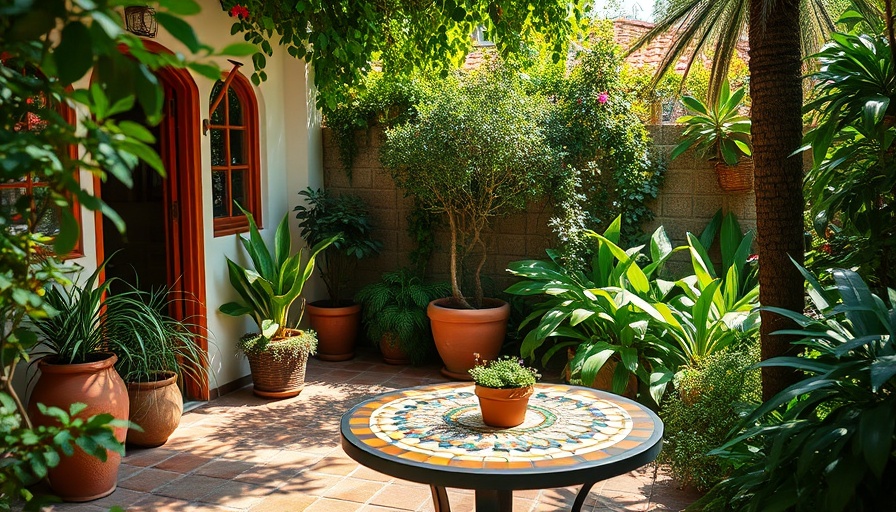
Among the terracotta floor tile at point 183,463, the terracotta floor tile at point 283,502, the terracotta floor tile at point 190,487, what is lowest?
the terracotta floor tile at point 283,502

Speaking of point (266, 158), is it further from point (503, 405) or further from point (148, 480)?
point (503, 405)

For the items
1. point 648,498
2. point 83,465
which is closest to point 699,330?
point 648,498

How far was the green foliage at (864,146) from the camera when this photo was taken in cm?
316

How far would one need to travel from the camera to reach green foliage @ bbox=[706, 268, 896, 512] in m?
2.06

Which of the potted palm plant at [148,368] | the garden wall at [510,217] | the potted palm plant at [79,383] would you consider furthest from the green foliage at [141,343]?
the garden wall at [510,217]

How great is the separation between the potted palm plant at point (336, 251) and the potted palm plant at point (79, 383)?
252cm

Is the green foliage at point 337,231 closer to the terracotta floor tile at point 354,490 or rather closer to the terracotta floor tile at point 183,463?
the terracotta floor tile at point 183,463

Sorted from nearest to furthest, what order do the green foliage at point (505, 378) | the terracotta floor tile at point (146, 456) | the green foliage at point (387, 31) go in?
the green foliage at point (505, 378)
the terracotta floor tile at point (146, 456)
the green foliage at point (387, 31)

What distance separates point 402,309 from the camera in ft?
21.7

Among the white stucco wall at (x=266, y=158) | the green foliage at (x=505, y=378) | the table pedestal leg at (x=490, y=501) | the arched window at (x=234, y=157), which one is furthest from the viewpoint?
the arched window at (x=234, y=157)

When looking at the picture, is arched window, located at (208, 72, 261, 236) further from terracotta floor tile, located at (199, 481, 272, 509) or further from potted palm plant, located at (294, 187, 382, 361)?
terracotta floor tile, located at (199, 481, 272, 509)

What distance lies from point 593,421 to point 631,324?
208cm

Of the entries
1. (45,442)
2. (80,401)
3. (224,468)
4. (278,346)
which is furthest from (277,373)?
(45,442)

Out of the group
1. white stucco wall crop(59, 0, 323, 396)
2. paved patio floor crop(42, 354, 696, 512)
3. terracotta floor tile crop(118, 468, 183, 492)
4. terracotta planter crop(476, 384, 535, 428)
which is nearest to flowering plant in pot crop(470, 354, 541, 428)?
terracotta planter crop(476, 384, 535, 428)
